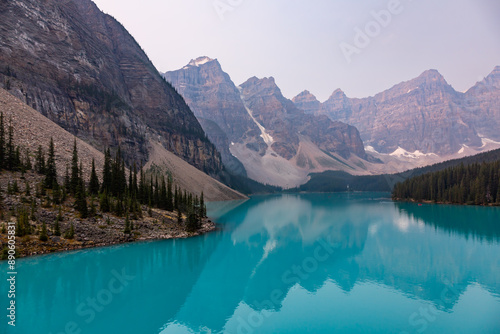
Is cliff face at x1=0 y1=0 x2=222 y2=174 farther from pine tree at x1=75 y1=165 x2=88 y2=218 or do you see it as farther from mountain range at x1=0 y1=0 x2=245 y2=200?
pine tree at x1=75 y1=165 x2=88 y2=218

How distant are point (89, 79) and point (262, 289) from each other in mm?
111901

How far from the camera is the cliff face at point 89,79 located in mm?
83562

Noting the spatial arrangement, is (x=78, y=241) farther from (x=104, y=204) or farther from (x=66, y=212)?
(x=104, y=204)

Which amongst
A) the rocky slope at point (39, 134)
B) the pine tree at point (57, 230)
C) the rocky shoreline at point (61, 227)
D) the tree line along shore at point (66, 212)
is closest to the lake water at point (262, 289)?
the rocky shoreline at point (61, 227)

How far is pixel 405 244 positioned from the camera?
39844 millimetres

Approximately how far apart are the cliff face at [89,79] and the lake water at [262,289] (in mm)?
74065

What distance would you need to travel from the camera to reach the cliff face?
83.6 m

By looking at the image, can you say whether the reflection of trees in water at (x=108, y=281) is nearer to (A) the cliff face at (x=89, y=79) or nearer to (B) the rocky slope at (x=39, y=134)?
(B) the rocky slope at (x=39, y=134)

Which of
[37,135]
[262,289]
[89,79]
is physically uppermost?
[89,79]

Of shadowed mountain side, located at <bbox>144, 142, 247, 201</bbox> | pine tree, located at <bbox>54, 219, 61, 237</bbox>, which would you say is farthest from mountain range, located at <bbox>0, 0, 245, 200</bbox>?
pine tree, located at <bbox>54, 219, 61, 237</bbox>

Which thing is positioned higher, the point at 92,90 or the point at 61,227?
the point at 92,90

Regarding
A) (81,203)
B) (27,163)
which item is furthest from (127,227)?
(27,163)

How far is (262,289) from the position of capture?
23562 millimetres

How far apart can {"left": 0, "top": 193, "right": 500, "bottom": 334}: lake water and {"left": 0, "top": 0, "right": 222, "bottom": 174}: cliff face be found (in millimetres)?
74065
